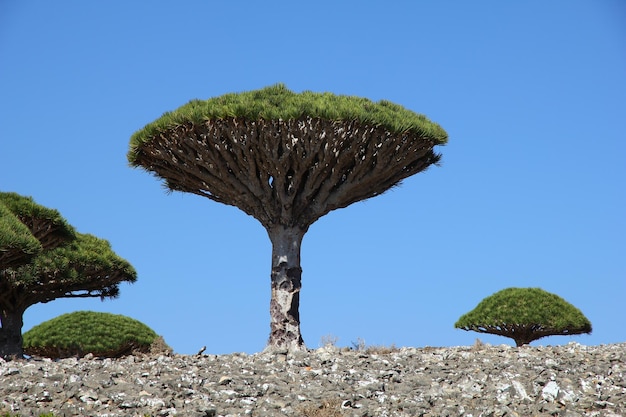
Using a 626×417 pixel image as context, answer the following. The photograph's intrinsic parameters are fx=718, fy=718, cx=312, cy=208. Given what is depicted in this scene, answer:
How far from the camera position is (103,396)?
1000 centimetres

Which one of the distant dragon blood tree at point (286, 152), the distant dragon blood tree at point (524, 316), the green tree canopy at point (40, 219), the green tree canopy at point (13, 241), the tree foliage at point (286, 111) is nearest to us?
the tree foliage at point (286, 111)

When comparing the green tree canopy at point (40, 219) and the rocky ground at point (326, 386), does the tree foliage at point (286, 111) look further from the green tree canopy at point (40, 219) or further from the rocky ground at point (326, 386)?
the rocky ground at point (326, 386)

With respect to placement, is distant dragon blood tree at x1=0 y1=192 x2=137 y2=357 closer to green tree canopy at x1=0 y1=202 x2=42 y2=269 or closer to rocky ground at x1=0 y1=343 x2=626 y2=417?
green tree canopy at x1=0 y1=202 x2=42 y2=269

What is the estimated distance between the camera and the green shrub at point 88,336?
2941 cm

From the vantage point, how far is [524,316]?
28328 millimetres

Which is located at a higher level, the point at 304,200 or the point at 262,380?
the point at 304,200

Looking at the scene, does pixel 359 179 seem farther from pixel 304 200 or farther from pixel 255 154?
pixel 255 154

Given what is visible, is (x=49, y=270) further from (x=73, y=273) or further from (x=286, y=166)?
(x=286, y=166)

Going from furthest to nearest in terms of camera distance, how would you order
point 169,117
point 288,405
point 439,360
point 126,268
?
point 126,268
point 169,117
point 439,360
point 288,405

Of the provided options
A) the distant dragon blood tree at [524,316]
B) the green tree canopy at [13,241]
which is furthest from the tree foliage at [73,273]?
the distant dragon blood tree at [524,316]

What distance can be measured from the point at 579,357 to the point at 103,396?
8.04 metres

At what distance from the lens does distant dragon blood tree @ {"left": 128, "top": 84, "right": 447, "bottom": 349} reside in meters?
15.8

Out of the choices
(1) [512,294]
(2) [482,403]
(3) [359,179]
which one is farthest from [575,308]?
(2) [482,403]

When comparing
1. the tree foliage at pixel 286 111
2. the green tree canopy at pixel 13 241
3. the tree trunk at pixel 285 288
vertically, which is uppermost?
the tree foliage at pixel 286 111
